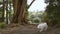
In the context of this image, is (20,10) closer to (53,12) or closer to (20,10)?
(20,10)

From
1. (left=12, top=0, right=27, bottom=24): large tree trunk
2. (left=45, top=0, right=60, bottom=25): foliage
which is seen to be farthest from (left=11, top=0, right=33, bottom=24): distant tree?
(left=45, top=0, right=60, bottom=25): foliage

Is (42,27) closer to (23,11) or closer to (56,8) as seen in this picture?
(56,8)

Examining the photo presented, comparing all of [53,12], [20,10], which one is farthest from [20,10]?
[53,12]

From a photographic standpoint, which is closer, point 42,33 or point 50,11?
point 42,33

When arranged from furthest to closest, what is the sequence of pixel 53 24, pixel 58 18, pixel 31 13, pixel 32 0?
1. pixel 31 13
2. pixel 32 0
3. pixel 53 24
4. pixel 58 18

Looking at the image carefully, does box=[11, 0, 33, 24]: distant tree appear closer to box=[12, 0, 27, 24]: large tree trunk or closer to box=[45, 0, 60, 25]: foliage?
box=[12, 0, 27, 24]: large tree trunk

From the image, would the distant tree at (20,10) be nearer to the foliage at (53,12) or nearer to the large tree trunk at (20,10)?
the large tree trunk at (20,10)

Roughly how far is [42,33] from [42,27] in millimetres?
310

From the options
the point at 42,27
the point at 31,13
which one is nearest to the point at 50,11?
the point at 42,27

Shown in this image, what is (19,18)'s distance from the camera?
11969 mm

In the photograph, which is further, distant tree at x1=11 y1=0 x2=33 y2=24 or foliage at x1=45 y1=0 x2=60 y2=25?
distant tree at x1=11 y1=0 x2=33 y2=24

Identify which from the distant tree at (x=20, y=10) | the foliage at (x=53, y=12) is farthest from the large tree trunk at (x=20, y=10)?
the foliage at (x=53, y=12)

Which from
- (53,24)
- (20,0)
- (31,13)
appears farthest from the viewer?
(31,13)

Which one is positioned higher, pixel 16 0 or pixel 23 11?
pixel 16 0
